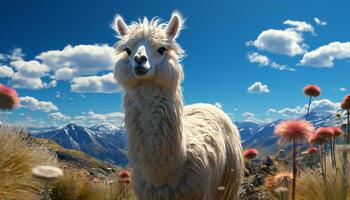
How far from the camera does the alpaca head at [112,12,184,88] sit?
5742 mm

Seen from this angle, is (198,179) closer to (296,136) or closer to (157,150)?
(157,150)

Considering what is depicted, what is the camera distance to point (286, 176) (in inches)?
195

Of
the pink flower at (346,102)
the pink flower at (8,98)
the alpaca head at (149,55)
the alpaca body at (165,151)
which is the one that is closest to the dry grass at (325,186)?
the pink flower at (346,102)

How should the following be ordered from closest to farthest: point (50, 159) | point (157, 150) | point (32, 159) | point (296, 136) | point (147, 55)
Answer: point (296, 136), point (157, 150), point (147, 55), point (32, 159), point (50, 159)

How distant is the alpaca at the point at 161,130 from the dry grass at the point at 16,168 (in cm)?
152

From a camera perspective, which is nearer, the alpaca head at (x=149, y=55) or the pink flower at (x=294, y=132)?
the pink flower at (x=294, y=132)

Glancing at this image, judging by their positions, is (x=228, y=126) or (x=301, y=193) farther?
(x=228, y=126)

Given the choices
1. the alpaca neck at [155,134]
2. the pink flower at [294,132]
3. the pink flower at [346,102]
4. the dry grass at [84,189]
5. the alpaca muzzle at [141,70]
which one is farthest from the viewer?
the dry grass at [84,189]

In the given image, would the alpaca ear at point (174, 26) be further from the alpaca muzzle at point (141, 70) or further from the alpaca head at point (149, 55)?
the alpaca muzzle at point (141, 70)

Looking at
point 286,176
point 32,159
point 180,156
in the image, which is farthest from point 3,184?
point 286,176

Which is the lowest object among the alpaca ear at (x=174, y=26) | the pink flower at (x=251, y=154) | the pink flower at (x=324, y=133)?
the pink flower at (x=324, y=133)

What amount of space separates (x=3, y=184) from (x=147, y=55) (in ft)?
8.07

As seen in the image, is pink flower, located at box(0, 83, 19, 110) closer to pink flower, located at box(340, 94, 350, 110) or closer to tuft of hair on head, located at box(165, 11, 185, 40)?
tuft of hair on head, located at box(165, 11, 185, 40)

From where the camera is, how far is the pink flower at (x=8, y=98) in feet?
21.7
